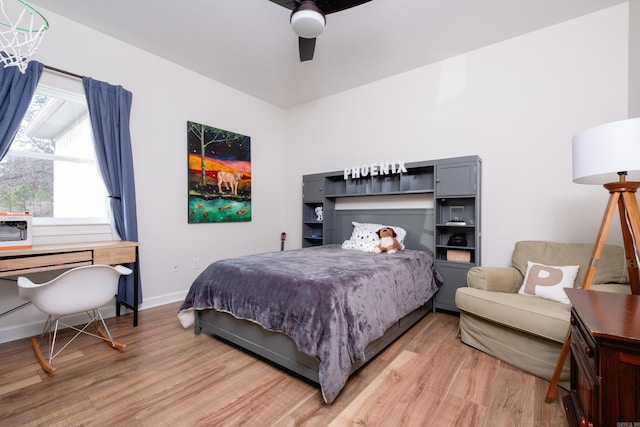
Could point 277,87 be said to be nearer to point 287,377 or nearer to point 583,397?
point 287,377

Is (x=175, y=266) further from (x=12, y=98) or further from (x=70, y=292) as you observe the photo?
(x=12, y=98)

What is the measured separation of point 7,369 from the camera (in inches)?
74.6

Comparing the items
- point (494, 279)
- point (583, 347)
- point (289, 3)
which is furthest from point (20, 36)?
point (494, 279)

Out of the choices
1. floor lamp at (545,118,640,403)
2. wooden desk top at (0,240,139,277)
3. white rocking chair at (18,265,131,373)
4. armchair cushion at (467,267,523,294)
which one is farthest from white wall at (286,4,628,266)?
white rocking chair at (18,265,131,373)

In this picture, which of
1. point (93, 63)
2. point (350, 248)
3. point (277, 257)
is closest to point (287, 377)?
point (277, 257)

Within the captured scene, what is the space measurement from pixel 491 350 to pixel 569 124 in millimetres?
2199

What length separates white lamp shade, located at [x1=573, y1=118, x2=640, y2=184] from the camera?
1312 mm

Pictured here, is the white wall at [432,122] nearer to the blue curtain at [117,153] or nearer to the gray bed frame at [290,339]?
the blue curtain at [117,153]

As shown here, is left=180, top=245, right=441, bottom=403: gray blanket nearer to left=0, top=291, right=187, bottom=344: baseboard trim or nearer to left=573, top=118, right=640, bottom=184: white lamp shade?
left=0, top=291, right=187, bottom=344: baseboard trim

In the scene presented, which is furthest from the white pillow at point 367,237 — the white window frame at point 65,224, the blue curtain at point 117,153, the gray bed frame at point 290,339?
the white window frame at point 65,224

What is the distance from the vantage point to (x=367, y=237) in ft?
10.9

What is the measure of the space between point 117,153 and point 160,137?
562 mm

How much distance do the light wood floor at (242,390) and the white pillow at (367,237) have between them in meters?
1.17

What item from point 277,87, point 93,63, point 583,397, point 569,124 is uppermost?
point 277,87
